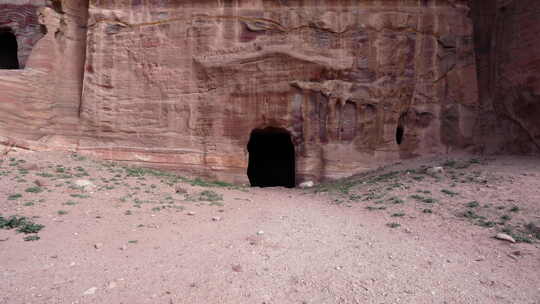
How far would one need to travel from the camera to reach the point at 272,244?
442 cm

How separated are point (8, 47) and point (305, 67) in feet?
55.2

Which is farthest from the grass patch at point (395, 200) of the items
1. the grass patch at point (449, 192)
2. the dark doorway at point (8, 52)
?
the dark doorway at point (8, 52)

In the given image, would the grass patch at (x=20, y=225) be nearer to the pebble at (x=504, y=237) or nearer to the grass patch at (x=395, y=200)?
the grass patch at (x=395, y=200)

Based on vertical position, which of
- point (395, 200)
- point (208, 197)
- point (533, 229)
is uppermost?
point (533, 229)

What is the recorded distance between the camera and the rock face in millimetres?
11789

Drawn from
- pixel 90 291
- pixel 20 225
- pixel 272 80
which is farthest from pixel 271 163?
pixel 90 291

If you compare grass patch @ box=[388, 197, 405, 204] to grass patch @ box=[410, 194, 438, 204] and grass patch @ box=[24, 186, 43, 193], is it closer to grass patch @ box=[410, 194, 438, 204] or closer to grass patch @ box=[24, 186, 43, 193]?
grass patch @ box=[410, 194, 438, 204]

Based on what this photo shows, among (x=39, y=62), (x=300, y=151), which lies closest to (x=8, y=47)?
(x=39, y=62)

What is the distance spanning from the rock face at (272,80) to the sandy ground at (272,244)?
3.92 metres

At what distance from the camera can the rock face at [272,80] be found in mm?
11789

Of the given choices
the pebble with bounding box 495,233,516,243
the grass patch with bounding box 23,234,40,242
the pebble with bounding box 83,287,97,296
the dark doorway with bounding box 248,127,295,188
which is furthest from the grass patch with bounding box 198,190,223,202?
the dark doorway with bounding box 248,127,295,188

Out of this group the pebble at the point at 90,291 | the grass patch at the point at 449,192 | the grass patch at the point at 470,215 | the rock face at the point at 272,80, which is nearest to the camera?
the pebble at the point at 90,291

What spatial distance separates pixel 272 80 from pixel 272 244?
351 inches

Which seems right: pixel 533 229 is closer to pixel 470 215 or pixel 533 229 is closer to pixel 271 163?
pixel 470 215
